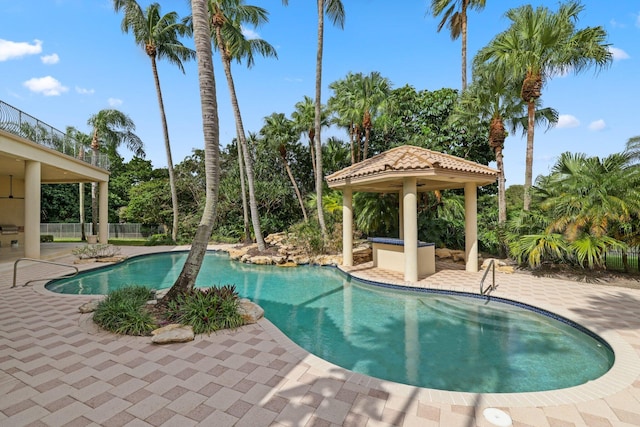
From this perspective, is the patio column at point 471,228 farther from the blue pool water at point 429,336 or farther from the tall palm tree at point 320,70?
the tall palm tree at point 320,70

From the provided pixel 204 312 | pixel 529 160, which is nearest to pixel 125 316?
pixel 204 312

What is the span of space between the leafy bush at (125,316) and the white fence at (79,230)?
22.5 m

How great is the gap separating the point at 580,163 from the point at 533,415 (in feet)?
33.4

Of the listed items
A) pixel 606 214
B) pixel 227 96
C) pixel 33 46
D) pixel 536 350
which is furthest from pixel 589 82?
pixel 33 46

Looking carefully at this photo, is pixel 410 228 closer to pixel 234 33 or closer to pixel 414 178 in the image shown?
pixel 414 178

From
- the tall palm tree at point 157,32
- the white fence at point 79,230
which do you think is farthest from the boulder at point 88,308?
the white fence at point 79,230

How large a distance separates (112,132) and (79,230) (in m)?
9.33

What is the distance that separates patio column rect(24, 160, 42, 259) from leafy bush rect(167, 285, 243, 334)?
439 inches

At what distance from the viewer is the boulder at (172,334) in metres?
4.82

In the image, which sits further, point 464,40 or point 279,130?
point 279,130

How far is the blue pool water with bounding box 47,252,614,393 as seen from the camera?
445cm

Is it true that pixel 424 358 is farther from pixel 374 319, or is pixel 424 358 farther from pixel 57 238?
pixel 57 238

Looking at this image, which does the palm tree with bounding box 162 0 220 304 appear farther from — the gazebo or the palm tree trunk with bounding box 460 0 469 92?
the palm tree trunk with bounding box 460 0 469 92

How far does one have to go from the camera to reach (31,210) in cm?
1227
